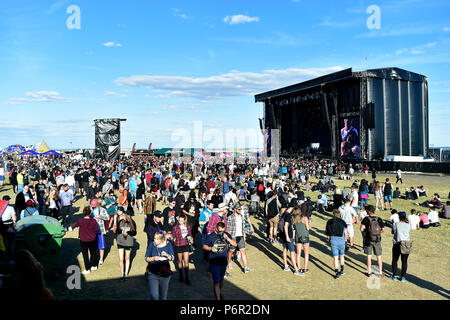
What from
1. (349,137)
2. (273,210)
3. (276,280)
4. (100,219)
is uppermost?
(349,137)

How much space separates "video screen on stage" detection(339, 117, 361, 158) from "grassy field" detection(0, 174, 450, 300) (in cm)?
2813

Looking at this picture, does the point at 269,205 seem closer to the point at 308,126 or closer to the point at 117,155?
the point at 117,155

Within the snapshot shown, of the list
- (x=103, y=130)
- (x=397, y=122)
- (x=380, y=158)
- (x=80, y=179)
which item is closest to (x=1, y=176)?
(x=80, y=179)

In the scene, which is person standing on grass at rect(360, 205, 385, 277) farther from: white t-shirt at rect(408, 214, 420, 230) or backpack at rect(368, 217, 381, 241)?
white t-shirt at rect(408, 214, 420, 230)

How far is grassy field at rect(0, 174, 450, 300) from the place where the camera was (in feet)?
19.6

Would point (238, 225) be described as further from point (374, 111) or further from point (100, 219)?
point (374, 111)

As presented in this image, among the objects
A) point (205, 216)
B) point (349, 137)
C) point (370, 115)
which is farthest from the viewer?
point (349, 137)

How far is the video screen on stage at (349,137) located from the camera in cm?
3603

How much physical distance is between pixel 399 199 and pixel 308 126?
1244 inches

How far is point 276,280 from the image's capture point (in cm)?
673

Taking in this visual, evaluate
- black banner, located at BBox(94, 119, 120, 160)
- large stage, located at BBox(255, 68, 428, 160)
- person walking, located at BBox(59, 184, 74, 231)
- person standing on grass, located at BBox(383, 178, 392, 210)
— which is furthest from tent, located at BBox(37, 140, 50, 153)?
person standing on grass, located at BBox(383, 178, 392, 210)

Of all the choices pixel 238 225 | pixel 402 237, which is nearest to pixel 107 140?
pixel 238 225

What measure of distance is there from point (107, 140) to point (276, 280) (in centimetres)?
2999
